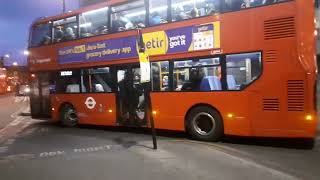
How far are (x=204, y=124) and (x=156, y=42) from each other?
2633mm

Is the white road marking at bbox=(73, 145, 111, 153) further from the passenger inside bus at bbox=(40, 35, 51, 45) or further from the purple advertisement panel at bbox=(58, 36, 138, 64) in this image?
the passenger inside bus at bbox=(40, 35, 51, 45)

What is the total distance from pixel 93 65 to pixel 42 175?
25.3 ft

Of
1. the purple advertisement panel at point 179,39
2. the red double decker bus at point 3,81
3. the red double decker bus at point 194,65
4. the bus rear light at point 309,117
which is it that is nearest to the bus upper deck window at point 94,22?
the red double decker bus at point 194,65

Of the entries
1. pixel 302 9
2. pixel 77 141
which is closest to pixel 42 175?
pixel 77 141

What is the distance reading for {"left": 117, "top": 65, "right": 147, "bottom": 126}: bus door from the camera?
1487 cm

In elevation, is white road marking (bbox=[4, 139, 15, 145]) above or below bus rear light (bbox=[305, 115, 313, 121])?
below

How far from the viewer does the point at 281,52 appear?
1129 cm

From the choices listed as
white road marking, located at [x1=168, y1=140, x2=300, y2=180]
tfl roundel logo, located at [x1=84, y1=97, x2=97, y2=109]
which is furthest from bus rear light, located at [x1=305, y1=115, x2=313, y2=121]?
tfl roundel logo, located at [x1=84, y1=97, x2=97, y2=109]

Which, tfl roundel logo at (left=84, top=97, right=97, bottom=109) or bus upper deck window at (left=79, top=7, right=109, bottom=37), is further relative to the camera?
tfl roundel logo at (left=84, top=97, right=97, bottom=109)

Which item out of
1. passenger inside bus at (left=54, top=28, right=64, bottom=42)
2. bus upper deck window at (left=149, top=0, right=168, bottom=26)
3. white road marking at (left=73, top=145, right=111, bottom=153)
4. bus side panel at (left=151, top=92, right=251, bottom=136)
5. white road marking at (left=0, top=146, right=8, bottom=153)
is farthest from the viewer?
passenger inside bus at (left=54, top=28, right=64, bottom=42)

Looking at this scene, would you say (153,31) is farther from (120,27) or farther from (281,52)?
(281,52)

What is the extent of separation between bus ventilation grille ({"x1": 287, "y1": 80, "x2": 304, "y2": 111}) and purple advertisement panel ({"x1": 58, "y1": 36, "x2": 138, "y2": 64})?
201 inches

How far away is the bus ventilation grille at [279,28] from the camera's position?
11117 mm

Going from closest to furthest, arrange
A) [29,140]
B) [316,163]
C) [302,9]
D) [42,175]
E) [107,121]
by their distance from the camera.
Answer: [42,175] → [316,163] → [302,9] → [29,140] → [107,121]
